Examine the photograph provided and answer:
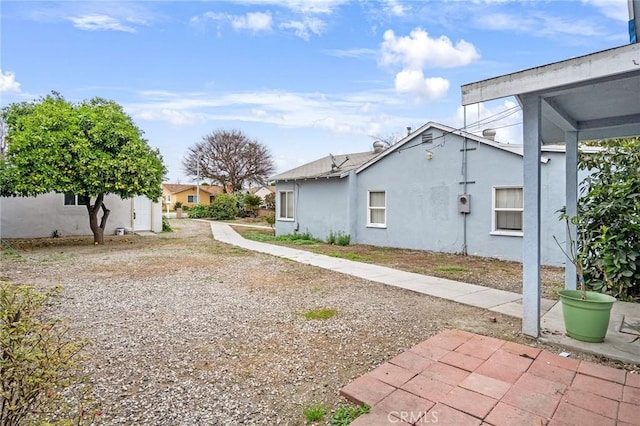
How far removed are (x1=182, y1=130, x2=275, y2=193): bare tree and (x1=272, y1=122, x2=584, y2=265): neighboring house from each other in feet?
86.2

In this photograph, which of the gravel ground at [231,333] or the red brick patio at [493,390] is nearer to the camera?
the red brick patio at [493,390]

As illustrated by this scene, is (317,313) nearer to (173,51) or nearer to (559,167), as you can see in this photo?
(559,167)

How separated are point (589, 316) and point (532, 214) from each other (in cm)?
124

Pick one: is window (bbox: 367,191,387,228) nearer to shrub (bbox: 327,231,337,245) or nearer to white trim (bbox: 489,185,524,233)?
shrub (bbox: 327,231,337,245)

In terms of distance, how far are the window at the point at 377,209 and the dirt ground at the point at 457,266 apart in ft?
3.89

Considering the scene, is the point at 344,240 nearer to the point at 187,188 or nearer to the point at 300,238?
the point at 300,238

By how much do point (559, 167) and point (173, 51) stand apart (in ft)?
40.4

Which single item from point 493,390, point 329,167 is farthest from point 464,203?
point 493,390

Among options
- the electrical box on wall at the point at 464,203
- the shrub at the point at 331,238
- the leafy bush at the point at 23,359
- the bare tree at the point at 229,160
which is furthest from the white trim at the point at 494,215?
the bare tree at the point at 229,160

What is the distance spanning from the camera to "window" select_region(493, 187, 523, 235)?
9.63 meters

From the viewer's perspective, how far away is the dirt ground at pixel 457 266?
23.2ft

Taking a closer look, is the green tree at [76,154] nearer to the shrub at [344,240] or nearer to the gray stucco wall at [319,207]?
the gray stucco wall at [319,207]

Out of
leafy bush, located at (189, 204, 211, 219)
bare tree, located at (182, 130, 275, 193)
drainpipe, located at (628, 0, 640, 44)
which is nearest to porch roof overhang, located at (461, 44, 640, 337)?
drainpipe, located at (628, 0, 640, 44)

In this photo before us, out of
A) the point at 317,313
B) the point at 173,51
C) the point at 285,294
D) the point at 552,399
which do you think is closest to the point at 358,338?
the point at 317,313
